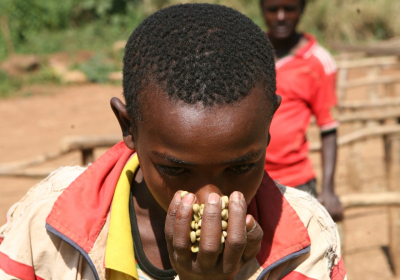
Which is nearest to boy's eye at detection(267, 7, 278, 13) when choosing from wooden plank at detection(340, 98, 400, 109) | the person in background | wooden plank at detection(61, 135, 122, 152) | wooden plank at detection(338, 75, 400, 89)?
the person in background

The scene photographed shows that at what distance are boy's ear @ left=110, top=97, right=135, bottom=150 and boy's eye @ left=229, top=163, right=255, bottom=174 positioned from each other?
39 centimetres

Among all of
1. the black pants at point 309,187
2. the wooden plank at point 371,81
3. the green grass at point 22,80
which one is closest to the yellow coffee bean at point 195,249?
the black pants at point 309,187

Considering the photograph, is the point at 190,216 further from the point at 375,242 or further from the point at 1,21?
the point at 1,21

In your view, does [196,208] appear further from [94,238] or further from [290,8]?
[290,8]

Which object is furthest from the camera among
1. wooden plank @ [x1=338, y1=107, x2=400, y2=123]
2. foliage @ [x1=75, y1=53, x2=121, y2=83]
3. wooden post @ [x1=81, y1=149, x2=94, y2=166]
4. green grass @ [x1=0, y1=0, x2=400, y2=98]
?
green grass @ [x1=0, y1=0, x2=400, y2=98]

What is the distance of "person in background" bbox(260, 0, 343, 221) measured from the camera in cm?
290

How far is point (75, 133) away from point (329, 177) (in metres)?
6.93

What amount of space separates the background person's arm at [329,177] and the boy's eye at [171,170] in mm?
1848

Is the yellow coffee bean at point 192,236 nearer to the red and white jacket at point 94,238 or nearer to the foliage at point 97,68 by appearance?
the red and white jacket at point 94,238

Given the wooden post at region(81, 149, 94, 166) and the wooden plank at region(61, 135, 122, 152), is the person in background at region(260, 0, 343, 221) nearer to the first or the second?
the wooden plank at region(61, 135, 122, 152)

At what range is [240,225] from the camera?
1226mm

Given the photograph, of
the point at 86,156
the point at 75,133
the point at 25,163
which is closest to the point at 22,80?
the point at 75,133

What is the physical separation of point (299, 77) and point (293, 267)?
65.0 inches

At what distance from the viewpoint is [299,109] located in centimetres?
295
